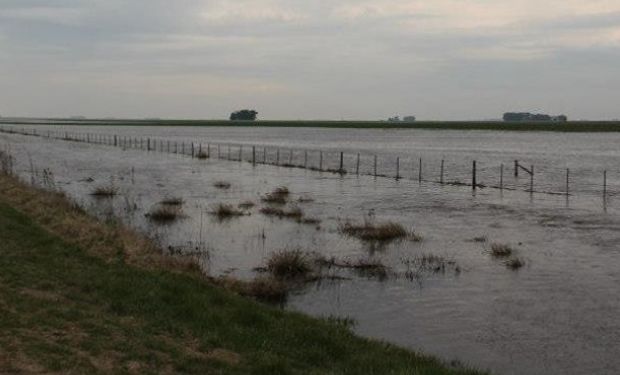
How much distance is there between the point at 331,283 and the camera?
790 inches

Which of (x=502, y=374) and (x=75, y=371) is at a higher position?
(x=75, y=371)

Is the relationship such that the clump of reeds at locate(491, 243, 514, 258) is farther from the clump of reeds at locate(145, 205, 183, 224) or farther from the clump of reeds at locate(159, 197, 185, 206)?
the clump of reeds at locate(159, 197, 185, 206)

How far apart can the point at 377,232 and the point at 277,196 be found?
1524 centimetres

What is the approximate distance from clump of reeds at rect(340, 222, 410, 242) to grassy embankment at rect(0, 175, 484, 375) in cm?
1142

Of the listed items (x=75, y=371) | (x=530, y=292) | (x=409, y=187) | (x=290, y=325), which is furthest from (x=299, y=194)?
(x=75, y=371)

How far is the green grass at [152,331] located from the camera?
979 centimetres

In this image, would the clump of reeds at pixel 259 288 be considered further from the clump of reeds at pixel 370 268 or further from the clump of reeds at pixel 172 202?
the clump of reeds at pixel 172 202

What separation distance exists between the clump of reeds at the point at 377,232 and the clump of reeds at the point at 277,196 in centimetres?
1085

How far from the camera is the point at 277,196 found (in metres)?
A: 42.2

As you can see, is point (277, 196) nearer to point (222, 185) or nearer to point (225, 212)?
point (222, 185)

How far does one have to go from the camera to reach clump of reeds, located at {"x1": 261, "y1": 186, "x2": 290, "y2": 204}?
39.9 metres

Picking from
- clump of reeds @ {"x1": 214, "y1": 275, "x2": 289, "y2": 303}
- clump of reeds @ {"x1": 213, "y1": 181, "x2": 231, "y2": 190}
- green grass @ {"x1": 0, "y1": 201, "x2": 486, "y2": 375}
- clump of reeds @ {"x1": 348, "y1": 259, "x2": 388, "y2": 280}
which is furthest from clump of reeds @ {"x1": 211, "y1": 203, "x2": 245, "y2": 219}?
green grass @ {"x1": 0, "y1": 201, "x2": 486, "y2": 375}

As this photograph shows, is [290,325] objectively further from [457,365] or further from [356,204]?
[356,204]

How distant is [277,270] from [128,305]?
8391 millimetres
